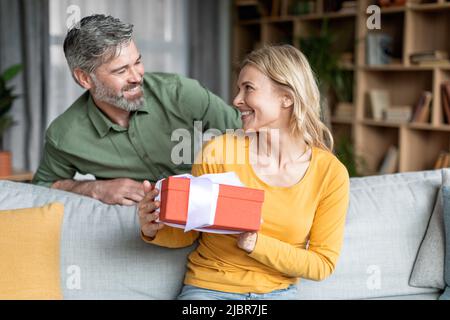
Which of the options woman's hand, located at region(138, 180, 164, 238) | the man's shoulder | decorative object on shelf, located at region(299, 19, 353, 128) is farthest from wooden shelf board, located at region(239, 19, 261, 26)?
woman's hand, located at region(138, 180, 164, 238)

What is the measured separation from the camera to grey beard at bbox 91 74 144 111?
2010mm

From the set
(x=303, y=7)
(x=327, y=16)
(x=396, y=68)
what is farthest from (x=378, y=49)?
(x=303, y=7)

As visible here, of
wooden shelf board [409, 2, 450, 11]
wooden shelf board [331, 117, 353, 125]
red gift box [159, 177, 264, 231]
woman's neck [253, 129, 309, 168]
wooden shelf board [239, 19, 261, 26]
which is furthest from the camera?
wooden shelf board [239, 19, 261, 26]

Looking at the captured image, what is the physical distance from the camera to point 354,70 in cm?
431

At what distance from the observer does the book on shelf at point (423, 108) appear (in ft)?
12.7

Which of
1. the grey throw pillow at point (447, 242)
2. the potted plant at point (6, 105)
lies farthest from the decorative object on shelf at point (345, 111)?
the grey throw pillow at point (447, 242)

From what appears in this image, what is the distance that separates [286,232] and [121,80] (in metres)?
0.81

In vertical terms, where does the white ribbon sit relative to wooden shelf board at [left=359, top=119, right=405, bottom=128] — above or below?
above

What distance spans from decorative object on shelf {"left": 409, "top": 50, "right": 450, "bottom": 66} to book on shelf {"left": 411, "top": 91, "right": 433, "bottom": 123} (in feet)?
0.66

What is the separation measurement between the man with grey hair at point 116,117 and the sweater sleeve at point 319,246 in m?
0.61

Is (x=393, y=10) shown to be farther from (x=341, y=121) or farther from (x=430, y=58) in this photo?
(x=341, y=121)

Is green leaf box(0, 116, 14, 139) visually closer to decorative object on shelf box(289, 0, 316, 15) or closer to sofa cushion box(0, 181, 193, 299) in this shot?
sofa cushion box(0, 181, 193, 299)
